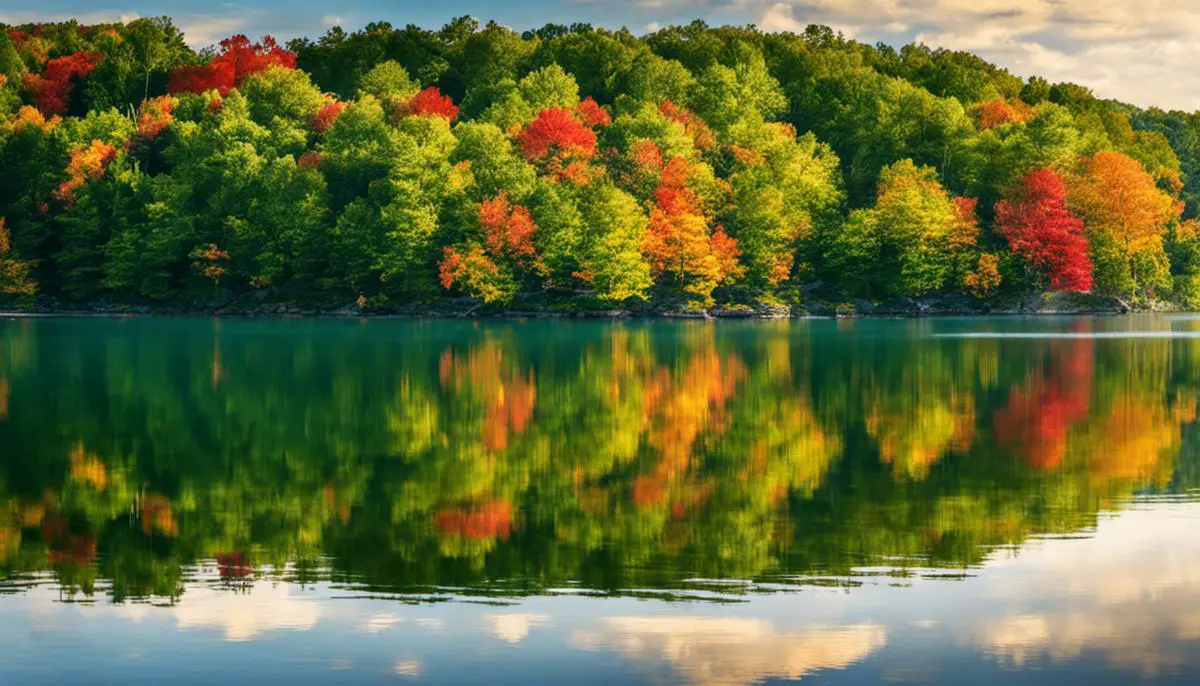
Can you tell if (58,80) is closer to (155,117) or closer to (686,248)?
(155,117)

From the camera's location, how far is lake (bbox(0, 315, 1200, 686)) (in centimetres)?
1230

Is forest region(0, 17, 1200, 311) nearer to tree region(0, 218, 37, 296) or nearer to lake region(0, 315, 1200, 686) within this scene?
tree region(0, 218, 37, 296)

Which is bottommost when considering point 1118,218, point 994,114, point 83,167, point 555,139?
point 1118,218

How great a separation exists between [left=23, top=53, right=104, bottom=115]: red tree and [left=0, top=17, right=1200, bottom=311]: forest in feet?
33.7

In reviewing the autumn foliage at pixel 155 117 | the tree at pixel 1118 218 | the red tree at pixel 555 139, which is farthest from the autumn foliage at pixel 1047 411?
the autumn foliage at pixel 155 117

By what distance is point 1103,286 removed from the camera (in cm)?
10369

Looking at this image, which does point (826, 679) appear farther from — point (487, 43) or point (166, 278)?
point (487, 43)

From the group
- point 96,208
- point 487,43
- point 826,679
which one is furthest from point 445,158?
point 826,679

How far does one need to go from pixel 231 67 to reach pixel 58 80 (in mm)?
15765

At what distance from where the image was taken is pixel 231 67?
137 m

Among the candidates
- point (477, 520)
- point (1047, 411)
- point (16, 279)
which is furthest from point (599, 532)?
point (16, 279)

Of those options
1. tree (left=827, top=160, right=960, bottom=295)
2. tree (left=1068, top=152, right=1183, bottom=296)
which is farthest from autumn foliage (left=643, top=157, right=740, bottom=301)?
tree (left=1068, top=152, right=1183, bottom=296)

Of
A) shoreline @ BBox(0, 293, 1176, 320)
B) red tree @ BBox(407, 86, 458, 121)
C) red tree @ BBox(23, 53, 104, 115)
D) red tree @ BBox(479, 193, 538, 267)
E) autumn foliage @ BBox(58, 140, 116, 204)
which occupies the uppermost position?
red tree @ BBox(23, 53, 104, 115)

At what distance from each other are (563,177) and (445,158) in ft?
25.4
